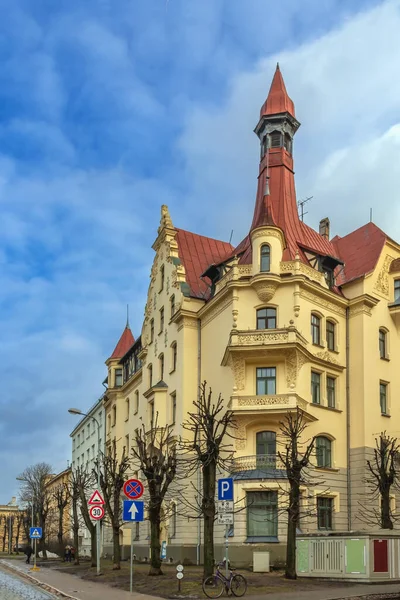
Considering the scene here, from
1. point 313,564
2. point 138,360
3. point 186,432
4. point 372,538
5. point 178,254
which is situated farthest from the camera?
point 138,360

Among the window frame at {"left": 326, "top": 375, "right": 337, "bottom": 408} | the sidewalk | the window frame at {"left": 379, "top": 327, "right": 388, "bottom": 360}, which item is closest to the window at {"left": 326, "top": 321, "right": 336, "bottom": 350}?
the window frame at {"left": 326, "top": 375, "right": 337, "bottom": 408}

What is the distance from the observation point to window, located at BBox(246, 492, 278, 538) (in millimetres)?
37438

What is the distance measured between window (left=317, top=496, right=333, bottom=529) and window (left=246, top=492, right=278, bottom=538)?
317cm

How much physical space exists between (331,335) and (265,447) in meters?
8.19

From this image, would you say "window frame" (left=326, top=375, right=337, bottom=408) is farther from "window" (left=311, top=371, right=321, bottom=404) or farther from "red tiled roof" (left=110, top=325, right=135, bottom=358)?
"red tiled roof" (left=110, top=325, right=135, bottom=358)

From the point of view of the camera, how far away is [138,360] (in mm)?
60531

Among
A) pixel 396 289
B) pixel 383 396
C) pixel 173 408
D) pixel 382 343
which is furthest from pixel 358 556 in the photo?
pixel 396 289

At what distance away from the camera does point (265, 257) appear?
133ft

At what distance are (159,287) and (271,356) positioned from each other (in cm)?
1512

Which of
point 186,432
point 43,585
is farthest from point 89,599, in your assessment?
point 186,432

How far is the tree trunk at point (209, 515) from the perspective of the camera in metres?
25.9

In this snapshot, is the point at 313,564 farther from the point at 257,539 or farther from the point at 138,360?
the point at 138,360

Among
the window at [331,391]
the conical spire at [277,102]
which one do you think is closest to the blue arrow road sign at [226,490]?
the window at [331,391]

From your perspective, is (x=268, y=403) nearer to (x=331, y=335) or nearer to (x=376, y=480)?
(x=331, y=335)
